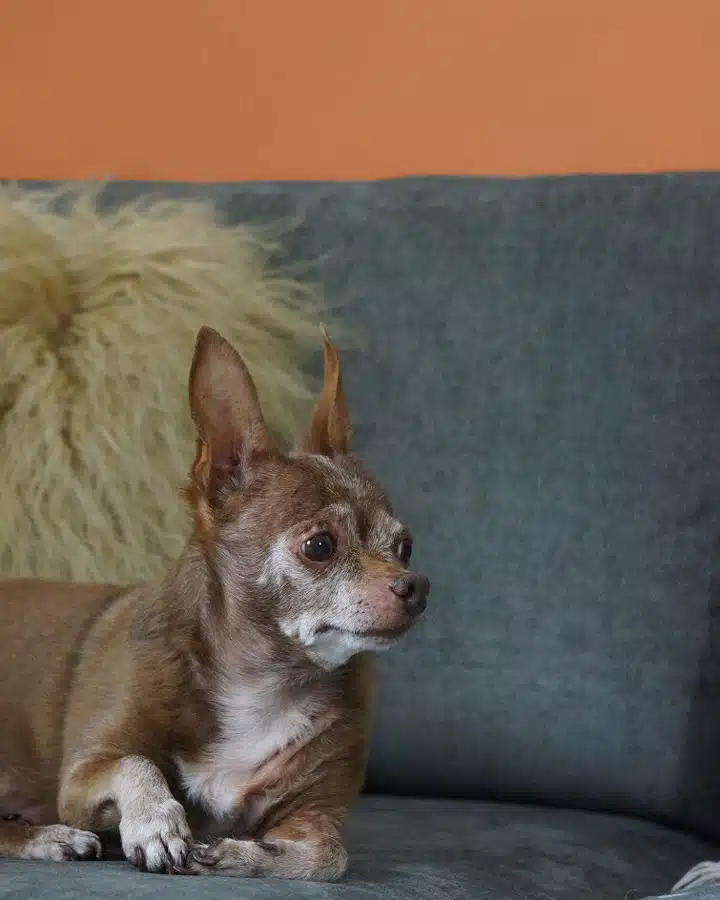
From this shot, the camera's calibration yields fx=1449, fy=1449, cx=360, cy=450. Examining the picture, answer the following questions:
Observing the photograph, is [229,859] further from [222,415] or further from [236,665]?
[222,415]

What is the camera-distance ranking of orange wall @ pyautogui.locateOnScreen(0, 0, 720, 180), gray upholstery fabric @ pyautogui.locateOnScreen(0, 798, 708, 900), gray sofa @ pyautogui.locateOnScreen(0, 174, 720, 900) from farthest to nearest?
orange wall @ pyautogui.locateOnScreen(0, 0, 720, 180)
gray sofa @ pyautogui.locateOnScreen(0, 174, 720, 900)
gray upholstery fabric @ pyautogui.locateOnScreen(0, 798, 708, 900)

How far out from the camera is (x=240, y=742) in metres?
1.32

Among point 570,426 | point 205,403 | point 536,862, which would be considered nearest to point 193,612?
point 205,403

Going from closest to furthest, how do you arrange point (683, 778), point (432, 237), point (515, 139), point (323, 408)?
point (323, 408), point (683, 778), point (432, 237), point (515, 139)

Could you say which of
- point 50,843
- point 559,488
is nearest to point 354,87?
point 559,488

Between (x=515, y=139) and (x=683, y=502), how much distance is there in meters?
0.69

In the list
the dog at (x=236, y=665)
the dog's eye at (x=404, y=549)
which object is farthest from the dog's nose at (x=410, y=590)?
the dog's eye at (x=404, y=549)

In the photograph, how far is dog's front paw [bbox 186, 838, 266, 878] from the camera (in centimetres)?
115

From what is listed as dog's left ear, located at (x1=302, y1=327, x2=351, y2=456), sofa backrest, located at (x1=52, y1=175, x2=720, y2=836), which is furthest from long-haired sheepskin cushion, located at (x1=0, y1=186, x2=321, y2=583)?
dog's left ear, located at (x1=302, y1=327, x2=351, y2=456)

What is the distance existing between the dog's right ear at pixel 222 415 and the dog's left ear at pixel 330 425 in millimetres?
87

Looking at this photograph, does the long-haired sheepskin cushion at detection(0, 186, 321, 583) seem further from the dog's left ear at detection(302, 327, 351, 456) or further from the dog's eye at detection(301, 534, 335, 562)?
the dog's eye at detection(301, 534, 335, 562)

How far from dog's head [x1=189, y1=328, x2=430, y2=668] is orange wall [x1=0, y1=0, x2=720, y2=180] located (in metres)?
0.96

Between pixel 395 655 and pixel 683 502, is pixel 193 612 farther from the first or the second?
pixel 683 502

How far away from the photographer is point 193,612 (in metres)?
1.34
